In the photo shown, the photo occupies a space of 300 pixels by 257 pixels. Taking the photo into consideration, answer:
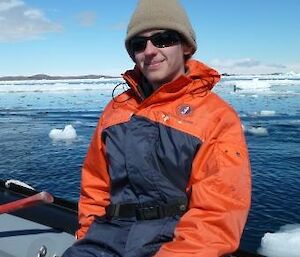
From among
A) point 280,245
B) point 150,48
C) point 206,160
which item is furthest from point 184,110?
point 280,245

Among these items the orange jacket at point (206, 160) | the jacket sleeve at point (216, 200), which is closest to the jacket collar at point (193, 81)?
the orange jacket at point (206, 160)

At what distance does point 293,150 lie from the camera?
1090 cm

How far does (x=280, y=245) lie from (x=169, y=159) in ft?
12.1

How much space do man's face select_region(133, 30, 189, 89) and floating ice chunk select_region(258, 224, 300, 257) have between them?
3542 mm

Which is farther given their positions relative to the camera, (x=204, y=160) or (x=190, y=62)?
(x=190, y=62)

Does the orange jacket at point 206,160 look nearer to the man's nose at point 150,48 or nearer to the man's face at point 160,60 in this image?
the man's face at point 160,60

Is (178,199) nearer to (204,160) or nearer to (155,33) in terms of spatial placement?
(204,160)

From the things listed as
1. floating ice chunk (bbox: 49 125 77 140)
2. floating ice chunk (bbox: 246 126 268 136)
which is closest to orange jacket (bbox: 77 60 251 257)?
floating ice chunk (bbox: 49 125 77 140)

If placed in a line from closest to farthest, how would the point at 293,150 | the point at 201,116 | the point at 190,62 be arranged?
the point at 201,116 < the point at 190,62 < the point at 293,150

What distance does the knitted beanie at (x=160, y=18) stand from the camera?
2.08 m

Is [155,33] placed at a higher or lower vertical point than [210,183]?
higher

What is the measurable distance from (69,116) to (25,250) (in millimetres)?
19166

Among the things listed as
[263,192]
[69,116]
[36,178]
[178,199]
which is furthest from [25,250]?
[69,116]

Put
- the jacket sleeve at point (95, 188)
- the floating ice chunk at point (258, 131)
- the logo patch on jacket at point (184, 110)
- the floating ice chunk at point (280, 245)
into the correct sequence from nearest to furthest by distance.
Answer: the logo patch on jacket at point (184, 110), the jacket sleeve at point (95, 188), the floating ice chunk at point (280, 245), the floating ice chunk at point (258, 131)
